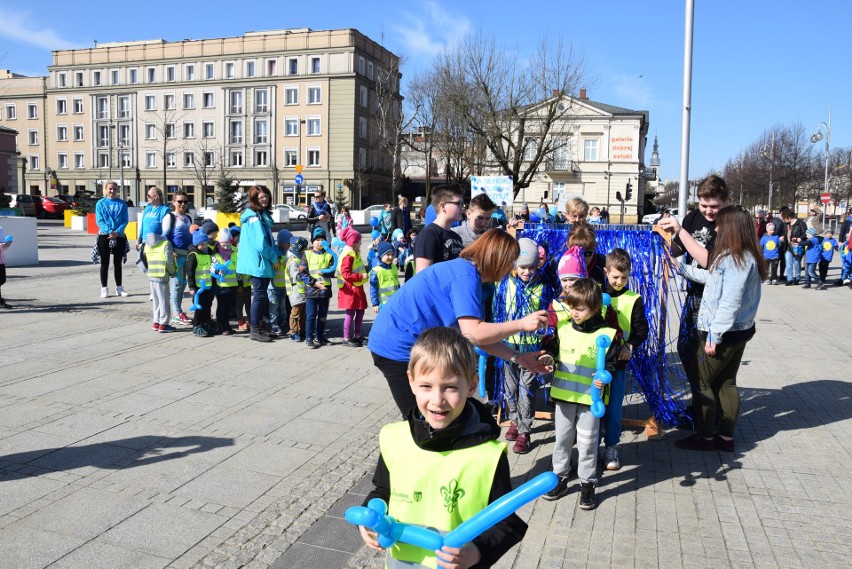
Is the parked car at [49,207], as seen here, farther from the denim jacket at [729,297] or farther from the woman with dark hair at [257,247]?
the denim jacket at [729,297]

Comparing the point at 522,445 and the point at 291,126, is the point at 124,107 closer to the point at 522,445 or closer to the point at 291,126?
the point at 291,126

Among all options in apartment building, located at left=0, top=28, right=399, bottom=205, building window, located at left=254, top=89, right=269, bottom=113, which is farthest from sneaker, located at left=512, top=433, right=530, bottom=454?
building window, located at left=254, top=89, right=269, bottom=113

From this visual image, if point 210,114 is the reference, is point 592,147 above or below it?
below

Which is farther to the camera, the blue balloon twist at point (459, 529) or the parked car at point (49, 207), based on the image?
the parked car at point (49, 207)

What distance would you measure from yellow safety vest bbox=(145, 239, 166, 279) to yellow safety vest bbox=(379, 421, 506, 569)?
7.51m

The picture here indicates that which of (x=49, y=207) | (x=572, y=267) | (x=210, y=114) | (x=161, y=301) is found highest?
(x=210, y=114)

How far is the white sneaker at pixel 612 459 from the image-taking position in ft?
16.0

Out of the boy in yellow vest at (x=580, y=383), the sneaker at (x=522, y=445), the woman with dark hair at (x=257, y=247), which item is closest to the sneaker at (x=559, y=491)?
the boy in yellow vest at (x=580, y=383)

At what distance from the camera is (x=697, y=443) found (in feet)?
17.6

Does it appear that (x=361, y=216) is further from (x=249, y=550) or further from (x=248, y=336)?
(x=249, y=550)

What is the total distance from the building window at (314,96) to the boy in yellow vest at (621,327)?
206ft

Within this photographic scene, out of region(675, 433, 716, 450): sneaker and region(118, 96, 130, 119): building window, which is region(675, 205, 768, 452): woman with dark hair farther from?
region(118, 96, 130, 119): building window

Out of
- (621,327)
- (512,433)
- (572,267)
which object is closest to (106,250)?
(512,433)

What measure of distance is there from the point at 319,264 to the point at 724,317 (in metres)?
5.17
